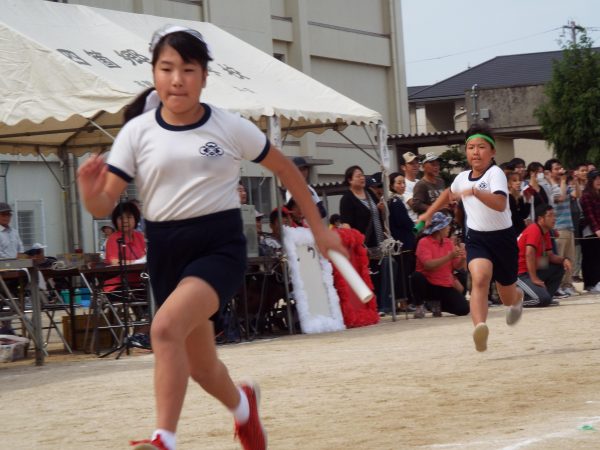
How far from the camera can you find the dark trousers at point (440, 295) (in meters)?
16.8

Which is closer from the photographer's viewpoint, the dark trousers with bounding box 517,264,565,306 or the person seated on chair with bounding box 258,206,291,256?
the person seated on chair with bounding box 258,206,291,256

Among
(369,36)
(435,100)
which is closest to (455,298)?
(369,36)

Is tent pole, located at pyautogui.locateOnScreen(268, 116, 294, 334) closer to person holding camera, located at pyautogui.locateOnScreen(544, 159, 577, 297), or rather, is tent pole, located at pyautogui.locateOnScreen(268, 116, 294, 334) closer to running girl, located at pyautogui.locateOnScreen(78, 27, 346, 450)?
person holding camera, located at pyautogui.locateOnScreen(544, 159, 577, 297)

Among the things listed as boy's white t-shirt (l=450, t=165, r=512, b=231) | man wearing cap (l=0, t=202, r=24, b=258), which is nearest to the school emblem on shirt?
boy's white t-shirt (l=450, t=165, r=512, b=231)

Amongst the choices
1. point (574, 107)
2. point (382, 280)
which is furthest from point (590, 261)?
point (574, 107)

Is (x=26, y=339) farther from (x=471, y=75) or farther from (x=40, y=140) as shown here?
(x=471, y=75)

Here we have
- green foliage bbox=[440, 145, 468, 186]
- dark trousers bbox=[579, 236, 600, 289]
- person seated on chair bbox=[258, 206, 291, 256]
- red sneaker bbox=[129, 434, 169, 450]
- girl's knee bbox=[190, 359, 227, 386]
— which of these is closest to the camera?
red sneaker bbox=[129, 434, 169, 450]

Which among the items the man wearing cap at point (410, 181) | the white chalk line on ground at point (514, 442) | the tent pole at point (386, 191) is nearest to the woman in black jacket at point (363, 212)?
the tent pole at point (386, 191)

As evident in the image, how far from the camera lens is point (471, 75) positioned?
247 feet

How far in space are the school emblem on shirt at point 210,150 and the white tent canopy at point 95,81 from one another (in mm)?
7935

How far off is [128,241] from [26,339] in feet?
5.37

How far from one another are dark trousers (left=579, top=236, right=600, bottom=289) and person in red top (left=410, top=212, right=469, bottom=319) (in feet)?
13.9

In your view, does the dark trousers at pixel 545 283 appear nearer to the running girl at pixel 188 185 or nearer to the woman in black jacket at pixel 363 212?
the woman in black jacket at pixel 363 212

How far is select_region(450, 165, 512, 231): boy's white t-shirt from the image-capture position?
34.9 ft
